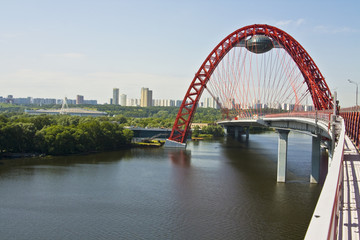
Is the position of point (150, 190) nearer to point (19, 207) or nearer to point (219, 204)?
point (219, 204)

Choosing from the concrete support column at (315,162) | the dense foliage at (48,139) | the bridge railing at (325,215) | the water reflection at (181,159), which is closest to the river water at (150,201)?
the concrete support column at (315,162)

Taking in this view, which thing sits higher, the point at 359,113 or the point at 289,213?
the point at 359,113

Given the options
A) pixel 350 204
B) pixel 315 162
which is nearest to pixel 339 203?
pixel 350 204

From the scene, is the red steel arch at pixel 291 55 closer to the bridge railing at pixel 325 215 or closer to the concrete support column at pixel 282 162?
the concrete support column at pixel 282 162

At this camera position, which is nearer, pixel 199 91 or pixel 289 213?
pixel 289 213

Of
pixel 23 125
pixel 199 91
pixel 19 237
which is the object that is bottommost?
pixel 19 237

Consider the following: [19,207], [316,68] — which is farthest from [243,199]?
[316,68]

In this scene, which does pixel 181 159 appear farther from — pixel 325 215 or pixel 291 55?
pixel 325 215
